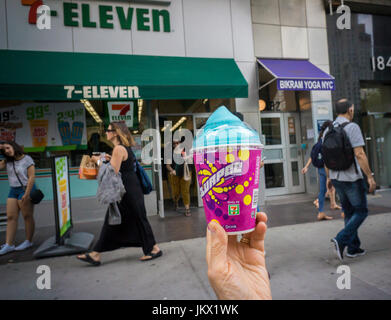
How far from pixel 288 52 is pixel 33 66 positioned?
633 centimetres

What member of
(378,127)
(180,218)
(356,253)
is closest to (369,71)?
(378,127)

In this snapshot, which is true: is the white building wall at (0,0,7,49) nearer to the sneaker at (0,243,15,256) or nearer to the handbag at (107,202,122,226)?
the sneaker at (0,243,15,256)

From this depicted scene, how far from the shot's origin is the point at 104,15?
6.41m

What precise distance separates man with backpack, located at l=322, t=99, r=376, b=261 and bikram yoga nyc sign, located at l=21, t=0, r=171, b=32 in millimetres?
5044

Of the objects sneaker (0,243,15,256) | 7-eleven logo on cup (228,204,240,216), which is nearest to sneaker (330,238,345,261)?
7-eleven logo on cup (228,204,240,216)

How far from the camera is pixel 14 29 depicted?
19.5 feet

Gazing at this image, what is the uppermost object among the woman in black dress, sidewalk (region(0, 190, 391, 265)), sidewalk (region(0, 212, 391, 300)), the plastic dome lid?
the plastic dome lid

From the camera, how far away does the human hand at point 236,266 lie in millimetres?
1153

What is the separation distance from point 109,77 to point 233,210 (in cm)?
536

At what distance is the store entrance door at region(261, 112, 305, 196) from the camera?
8047 millimetres

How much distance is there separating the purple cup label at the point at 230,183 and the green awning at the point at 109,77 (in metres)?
4.92

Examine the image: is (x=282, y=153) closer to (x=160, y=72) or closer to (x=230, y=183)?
(x=160, y=72)

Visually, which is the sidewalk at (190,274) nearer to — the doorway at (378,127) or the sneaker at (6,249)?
the sneaker at (6,249)

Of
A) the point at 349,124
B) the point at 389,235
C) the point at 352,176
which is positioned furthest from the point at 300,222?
the point at 349,124
